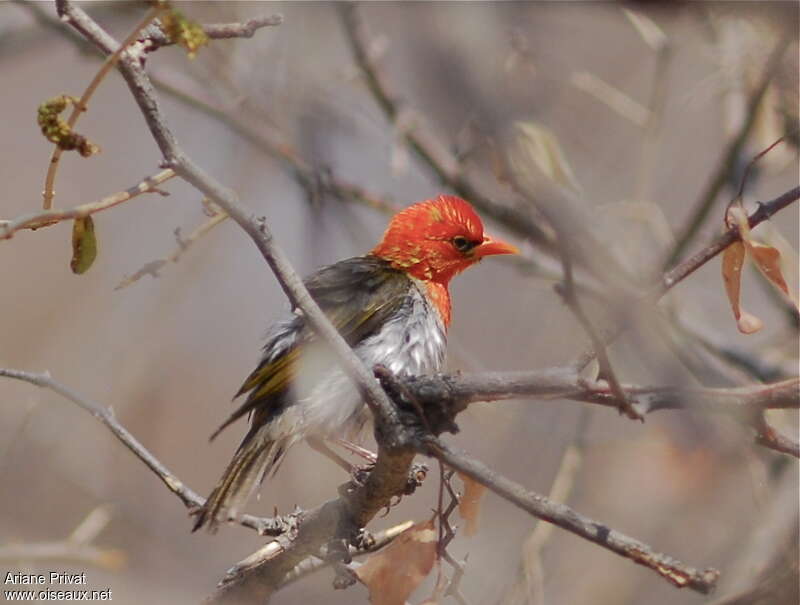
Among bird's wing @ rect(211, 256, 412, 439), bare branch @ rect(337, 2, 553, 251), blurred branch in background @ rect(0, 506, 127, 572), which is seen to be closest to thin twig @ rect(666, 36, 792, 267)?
bare branch @ rect(337, 2, 553, 251)

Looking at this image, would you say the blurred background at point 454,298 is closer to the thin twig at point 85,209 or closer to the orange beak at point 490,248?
the orange beak at point 490,248

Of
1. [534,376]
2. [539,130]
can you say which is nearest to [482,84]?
[534,376]

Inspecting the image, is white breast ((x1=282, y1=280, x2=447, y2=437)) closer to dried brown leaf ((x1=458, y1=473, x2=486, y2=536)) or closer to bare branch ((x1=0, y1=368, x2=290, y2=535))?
bare branch ((x1=0, y1=368, x2=290, y2=535))

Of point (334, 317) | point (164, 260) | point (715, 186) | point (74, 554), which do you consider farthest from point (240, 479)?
point (715, 186)

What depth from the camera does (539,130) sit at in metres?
4.74

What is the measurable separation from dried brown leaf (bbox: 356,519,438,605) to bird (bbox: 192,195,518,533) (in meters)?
0.68

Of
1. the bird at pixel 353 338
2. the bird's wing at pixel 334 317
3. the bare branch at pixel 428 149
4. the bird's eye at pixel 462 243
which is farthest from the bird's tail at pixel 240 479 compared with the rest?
the bare branch at pixel 428 149

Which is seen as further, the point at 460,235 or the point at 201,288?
the point at 201,288

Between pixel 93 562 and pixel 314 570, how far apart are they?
70cm

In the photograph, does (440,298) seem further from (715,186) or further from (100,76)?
(100,76)

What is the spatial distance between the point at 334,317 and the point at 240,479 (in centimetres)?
103

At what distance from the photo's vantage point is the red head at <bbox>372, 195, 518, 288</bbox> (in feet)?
17.5

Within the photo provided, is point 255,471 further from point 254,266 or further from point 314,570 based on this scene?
point 254,266

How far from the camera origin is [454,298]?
22.0ft
